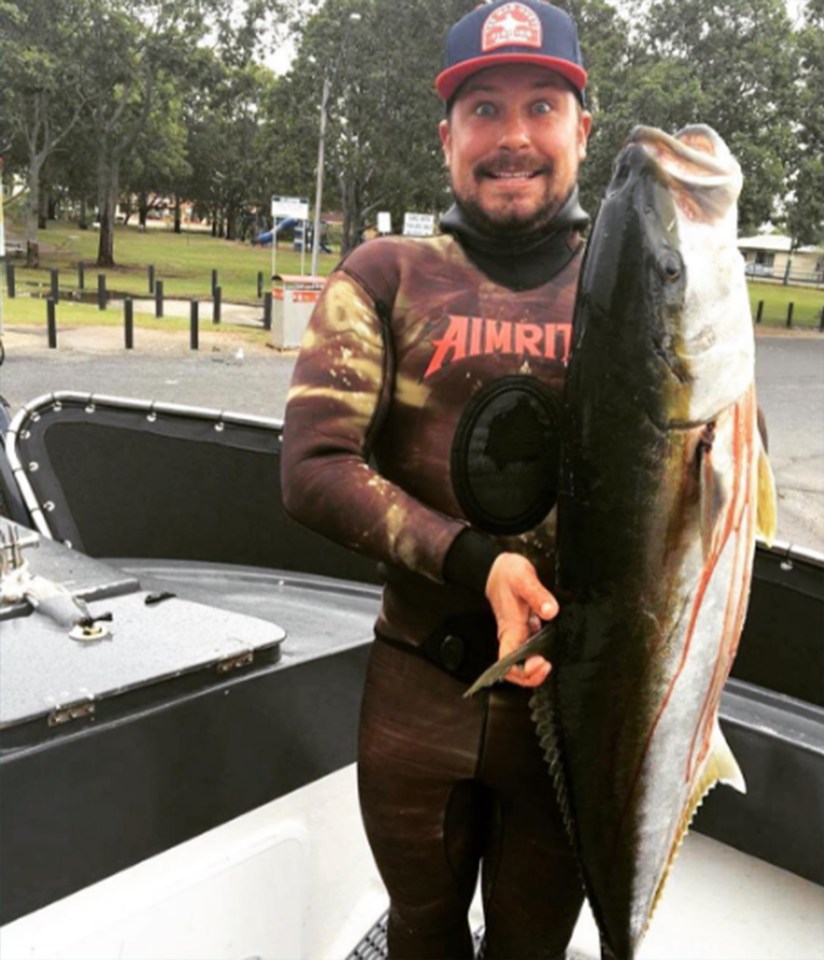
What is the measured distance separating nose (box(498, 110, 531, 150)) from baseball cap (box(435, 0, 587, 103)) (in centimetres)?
10

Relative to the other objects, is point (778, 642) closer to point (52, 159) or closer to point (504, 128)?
point (504, 128)

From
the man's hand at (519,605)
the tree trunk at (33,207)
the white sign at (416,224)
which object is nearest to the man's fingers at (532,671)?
the man's hand at (519,605)

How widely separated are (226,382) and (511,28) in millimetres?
11706

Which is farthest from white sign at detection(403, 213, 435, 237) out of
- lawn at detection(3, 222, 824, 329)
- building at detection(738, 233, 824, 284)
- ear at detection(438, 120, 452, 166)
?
building at detection(738, 233, 824, 284)

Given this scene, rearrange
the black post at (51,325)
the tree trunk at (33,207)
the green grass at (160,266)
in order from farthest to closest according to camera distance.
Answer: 1. the tree trunk at (33,207)
2. the green grass at (160,266)
3. the black post at (51,325)

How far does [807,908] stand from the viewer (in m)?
2.83

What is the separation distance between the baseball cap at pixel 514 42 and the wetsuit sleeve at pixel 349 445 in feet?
1.51

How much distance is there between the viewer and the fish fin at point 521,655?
1474 millimetres

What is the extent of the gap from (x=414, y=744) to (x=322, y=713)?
0.62 meters

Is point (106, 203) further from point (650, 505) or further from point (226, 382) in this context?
point (650, 505)

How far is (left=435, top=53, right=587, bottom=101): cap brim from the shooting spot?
176cm

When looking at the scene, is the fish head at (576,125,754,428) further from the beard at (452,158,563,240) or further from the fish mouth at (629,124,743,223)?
the beard at (452,158,563,240)

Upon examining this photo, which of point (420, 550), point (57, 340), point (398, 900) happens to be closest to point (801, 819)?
point (398, 900)

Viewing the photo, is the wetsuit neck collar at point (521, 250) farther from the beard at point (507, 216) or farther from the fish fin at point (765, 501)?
the fish fin at point (765, 501)
